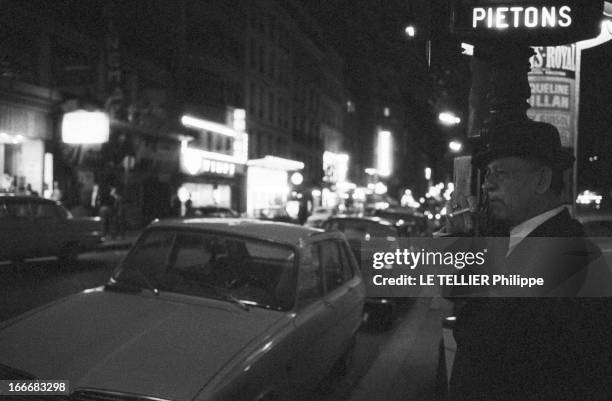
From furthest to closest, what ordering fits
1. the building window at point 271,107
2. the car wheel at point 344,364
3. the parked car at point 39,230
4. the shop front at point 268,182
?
1. the building window at point 271,107
2. the shop front at point 268,182
3. the parked car at point 39,230
4. the car wheel at point 344,364

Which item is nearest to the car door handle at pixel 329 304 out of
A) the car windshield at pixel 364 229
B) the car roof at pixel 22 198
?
the car windshield at pixel 364 229

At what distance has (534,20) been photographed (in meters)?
3.62

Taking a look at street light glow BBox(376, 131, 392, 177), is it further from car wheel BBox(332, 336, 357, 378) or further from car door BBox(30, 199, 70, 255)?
car wheel BBox(332, 336, 357, 378)

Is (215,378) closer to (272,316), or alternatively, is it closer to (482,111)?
(272,316)

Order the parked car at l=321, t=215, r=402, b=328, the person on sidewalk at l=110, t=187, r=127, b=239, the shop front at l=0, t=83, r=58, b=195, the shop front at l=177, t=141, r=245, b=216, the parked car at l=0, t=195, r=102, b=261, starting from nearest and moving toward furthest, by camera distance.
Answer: the parked car at l=321, t=215, r=402, b=328 < the parked car at l=0, t=195, r=102, b=261 < the shop front at l=0, t=83, r=58, b=195 < the person on sidewalk at l=110, t=187, r=127, b=239 < the shop front at l=177, t=141, r=245, b=216

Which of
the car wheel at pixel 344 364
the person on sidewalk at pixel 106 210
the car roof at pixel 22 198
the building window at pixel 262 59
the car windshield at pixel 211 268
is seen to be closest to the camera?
the car windshield at pixel 211 268

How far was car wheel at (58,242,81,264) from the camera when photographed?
16.3 metres

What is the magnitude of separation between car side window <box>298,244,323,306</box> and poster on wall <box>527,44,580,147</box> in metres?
3.82

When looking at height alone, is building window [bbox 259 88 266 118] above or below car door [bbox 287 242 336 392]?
above

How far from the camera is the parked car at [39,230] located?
14.5 meters

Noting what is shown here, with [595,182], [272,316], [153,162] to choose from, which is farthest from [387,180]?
[272,316]

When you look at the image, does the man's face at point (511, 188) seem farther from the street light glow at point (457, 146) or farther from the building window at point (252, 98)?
the building window at point (252, 98)

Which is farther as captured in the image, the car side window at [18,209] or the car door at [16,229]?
the car side window at [18,209]

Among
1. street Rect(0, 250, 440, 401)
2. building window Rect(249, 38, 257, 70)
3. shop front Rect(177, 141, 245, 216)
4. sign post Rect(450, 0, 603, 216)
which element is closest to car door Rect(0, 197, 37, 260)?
street Rect(0, 250, 440, 401)
